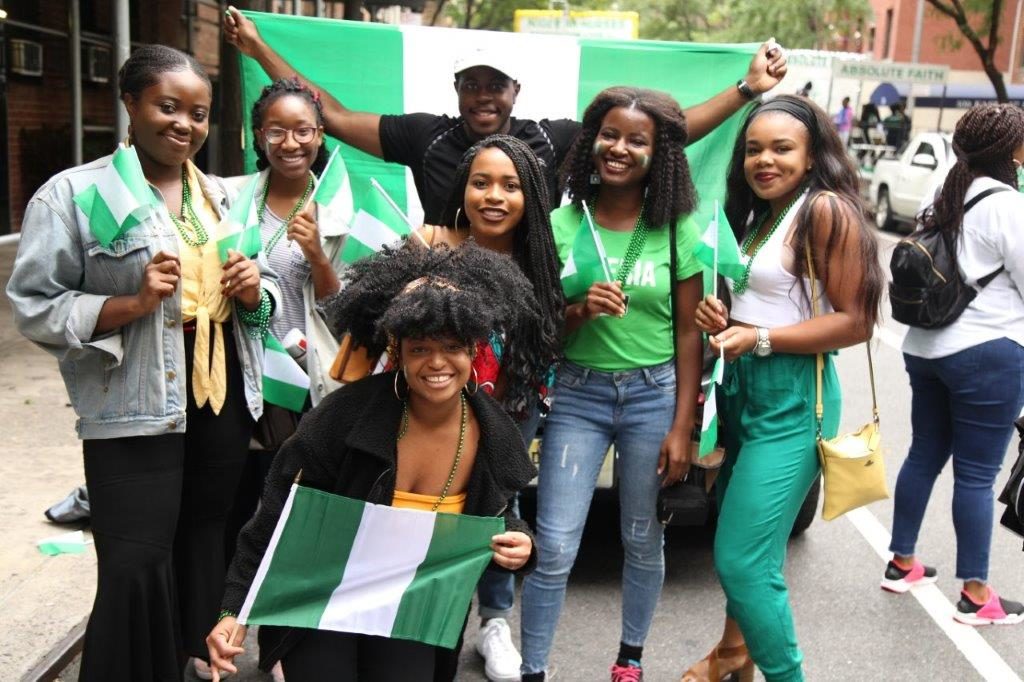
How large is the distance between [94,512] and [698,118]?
8.44 ft

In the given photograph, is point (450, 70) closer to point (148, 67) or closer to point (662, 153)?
point (662, 153)

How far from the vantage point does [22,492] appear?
5301 millimetres

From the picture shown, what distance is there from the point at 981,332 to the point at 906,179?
16.5 metres

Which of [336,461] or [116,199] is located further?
[116,199]

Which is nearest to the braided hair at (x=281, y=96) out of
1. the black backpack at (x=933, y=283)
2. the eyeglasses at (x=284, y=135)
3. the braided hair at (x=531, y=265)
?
the eyeglasses at (x=284, y=135)

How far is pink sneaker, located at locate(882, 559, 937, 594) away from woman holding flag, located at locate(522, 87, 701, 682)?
179 cm

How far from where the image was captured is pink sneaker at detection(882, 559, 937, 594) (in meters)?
4.95

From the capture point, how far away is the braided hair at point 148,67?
10.4 ft

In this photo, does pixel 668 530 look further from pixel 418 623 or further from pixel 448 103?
pixel 418 623

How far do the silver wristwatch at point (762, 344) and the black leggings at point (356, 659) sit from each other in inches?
52.2

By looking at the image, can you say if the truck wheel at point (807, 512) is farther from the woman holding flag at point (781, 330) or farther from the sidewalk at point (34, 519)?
the sidewalk at point (34, 519)

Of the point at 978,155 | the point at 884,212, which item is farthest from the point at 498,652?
the point at 884,212

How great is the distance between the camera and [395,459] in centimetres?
279

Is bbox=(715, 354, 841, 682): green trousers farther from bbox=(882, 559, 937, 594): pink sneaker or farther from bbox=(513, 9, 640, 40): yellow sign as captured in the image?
bbox=(513, 9, 640, 40): yellow sign
